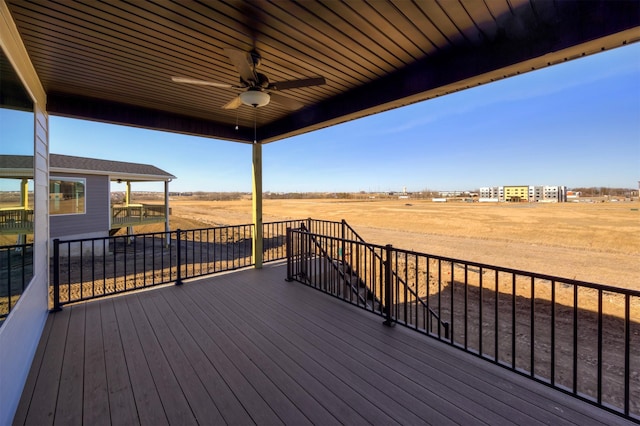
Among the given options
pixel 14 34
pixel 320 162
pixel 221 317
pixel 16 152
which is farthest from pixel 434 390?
pixel 320 162

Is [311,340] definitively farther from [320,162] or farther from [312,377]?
[320,162]

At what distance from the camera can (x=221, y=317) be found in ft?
10.3

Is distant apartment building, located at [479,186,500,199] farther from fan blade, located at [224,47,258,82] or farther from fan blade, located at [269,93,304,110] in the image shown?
fan blade, located at [224,47,258,82]

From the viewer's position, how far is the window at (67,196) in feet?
30.3

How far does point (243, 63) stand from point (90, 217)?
11.7 m

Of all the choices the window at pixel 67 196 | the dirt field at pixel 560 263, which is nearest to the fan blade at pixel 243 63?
the dirt field at pixel 560 263

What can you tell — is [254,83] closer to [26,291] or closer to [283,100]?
[283,100]

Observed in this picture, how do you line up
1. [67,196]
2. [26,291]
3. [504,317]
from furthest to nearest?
1. [67,196]
2. [504,317]
3. [26,291]

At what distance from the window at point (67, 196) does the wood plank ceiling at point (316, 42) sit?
320 inches

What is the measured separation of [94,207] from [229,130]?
9251mm

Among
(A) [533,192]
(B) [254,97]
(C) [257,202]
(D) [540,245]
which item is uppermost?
(A) [533,192]

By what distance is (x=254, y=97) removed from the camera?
288cm

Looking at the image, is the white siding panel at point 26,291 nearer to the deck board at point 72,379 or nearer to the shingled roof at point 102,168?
the deck board at point 72,379

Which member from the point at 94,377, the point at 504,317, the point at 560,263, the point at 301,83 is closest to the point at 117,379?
the point at 94,377
